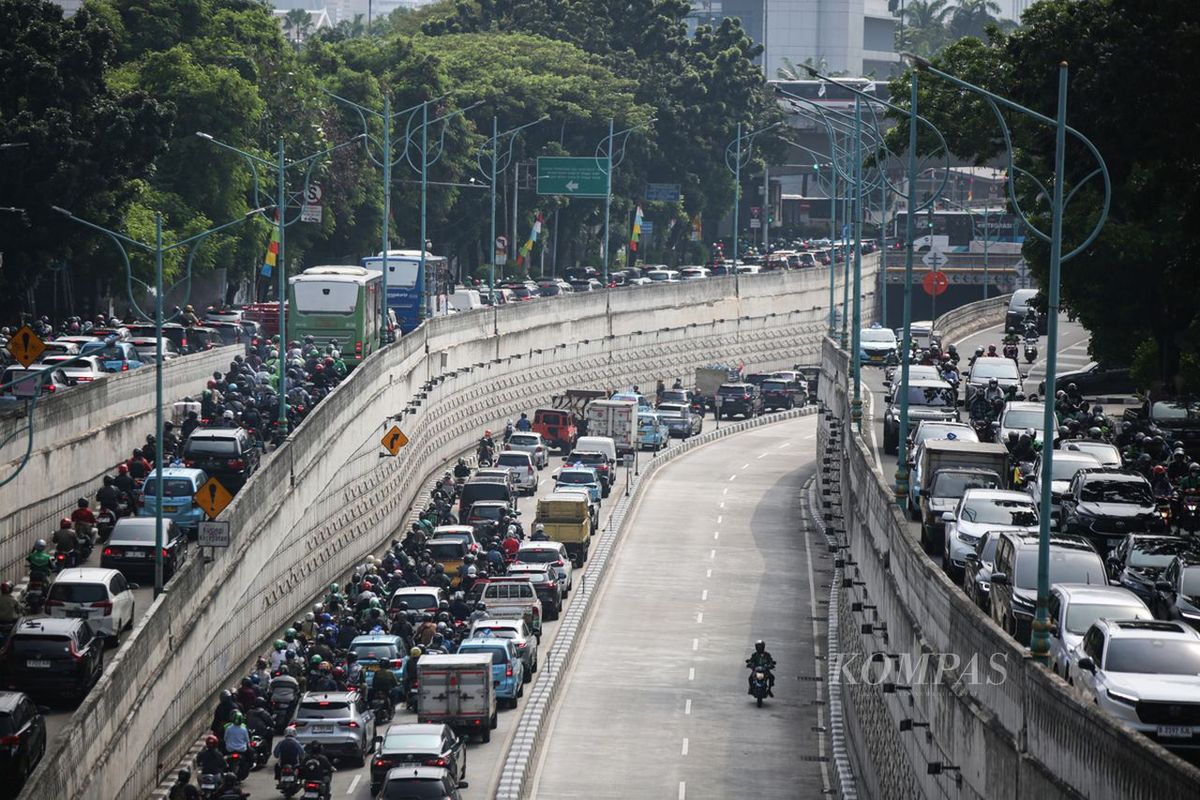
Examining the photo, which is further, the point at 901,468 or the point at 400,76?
the point at 400,76

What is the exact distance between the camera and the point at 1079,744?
23.6 metres

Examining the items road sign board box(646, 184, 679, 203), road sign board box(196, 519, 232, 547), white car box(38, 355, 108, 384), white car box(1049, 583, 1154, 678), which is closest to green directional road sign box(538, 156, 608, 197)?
road sign board box(646, 184, 679, 203)

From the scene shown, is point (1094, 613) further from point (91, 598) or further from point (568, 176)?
point (568, 176)

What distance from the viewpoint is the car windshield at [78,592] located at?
137 feet

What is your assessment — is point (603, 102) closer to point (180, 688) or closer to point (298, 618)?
point (298, 618)

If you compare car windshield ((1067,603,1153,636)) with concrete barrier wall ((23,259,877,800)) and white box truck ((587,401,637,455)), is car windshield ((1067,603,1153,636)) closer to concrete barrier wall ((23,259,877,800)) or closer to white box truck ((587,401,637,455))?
concrete barrier wall ((23,259,877,800))

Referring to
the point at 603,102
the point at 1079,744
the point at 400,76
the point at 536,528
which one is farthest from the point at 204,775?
the point at 603,102

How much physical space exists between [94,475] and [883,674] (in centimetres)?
2288

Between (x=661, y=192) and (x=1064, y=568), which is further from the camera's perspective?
(x=661, y=192)

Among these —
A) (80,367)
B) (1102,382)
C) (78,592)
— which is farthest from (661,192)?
(78,592)

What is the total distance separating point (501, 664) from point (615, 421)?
125 ft

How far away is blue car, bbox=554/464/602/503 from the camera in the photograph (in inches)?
2916

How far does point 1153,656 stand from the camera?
2544 cm

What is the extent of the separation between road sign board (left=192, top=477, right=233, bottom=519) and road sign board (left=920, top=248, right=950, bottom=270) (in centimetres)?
7949
